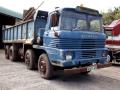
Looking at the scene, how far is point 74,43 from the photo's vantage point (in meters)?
8.39

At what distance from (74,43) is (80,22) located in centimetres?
92

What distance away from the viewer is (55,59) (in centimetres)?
841

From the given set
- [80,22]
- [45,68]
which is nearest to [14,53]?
[45,68]

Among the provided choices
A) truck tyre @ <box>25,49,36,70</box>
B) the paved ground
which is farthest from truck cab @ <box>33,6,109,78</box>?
truck tyre @ <box>25,49,36,70</box>

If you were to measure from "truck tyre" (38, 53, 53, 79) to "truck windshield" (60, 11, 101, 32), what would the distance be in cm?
147

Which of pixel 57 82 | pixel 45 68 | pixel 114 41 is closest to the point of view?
pixel 57 82

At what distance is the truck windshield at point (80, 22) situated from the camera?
27.7 ft

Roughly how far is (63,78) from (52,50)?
147 cm

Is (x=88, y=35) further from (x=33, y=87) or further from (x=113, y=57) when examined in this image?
(x=113, y=57)

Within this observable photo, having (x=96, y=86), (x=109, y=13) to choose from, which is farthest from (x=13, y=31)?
(x=109, y=13)

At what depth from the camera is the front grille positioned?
8.23 m

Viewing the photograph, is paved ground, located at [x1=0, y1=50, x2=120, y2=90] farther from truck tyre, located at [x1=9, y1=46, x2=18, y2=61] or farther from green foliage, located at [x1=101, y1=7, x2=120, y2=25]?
green foliage, located at [x1=101, y1=7, x2=120, y2=25]

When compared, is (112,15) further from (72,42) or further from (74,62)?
(74,62)

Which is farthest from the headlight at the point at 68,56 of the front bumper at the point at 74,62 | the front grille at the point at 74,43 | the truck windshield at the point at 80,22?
the truck windshield at the point at 80,22
